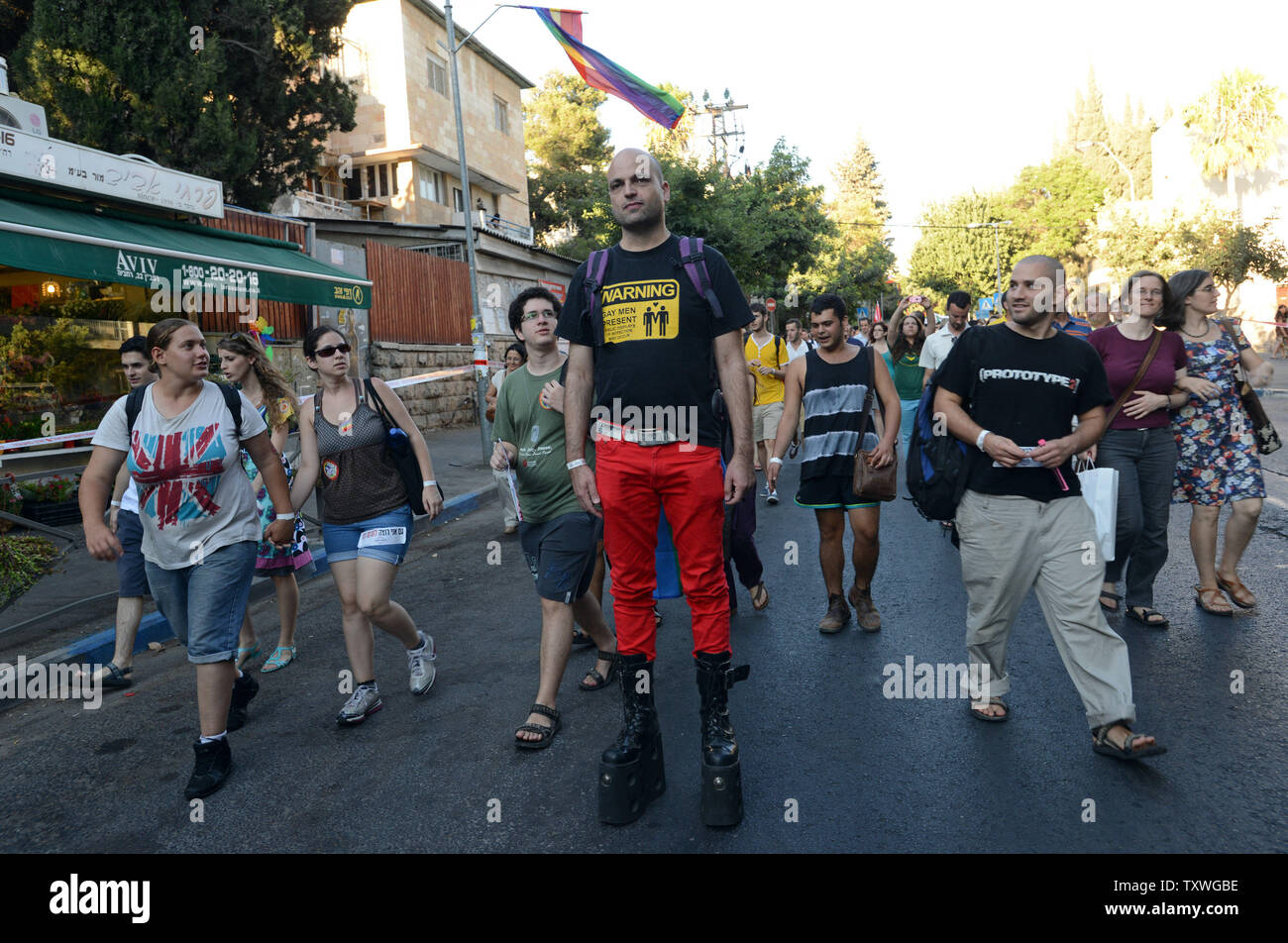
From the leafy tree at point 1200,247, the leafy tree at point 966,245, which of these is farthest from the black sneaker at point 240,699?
the leafy tree at point 966,245

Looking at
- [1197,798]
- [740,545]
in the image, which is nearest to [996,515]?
[1197,798]

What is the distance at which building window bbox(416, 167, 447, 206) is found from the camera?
96.2 ft

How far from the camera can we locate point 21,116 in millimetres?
9781

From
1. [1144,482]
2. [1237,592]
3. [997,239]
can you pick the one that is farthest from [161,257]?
[997,239]

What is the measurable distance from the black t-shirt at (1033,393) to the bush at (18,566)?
17.1ft

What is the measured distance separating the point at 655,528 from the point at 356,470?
1.80 m

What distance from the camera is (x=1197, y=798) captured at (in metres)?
2.98

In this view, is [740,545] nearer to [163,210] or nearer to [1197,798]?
[1197,798]

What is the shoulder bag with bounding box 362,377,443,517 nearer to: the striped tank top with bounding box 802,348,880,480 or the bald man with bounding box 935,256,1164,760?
the striped tank top with bounding box 802,348,880,480

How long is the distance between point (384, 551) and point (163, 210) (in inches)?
370

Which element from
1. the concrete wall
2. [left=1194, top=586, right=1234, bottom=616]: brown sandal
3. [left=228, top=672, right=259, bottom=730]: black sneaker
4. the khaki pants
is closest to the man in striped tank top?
the khaki pants

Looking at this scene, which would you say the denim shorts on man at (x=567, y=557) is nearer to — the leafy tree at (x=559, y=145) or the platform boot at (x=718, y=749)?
the platform boot at (x=718, y=749)

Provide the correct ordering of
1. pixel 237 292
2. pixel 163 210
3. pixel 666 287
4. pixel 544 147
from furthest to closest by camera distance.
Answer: pixel 544 147
pixel 163 210
pixel 237 292
pixel 666 287

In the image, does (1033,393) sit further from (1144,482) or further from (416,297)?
(416,297)
